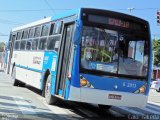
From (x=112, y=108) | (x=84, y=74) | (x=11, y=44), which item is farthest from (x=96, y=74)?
(x=11, y=44)

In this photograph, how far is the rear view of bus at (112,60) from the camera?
38.2 ft

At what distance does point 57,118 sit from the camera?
11.5 m

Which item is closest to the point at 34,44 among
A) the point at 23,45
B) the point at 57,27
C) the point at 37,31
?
the point at 37,31

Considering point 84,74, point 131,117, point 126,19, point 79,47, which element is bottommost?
point 131,117

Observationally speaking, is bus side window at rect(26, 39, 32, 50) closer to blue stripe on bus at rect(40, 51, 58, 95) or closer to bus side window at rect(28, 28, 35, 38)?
bus side window at rect(28, 28, 35, 38)

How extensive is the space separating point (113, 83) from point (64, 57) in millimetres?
2085

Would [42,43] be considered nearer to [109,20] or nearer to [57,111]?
[57,111]

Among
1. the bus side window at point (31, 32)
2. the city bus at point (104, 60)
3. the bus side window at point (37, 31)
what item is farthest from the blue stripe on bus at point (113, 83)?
the bus side window at point (31, 32)

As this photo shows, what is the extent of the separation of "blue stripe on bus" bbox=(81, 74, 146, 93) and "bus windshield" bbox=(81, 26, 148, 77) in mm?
218

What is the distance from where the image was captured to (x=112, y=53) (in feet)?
39.0

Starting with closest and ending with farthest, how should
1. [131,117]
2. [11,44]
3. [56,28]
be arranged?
1. [131,117]
2. [56,28]
3. [11,44]

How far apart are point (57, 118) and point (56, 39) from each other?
3.64 m

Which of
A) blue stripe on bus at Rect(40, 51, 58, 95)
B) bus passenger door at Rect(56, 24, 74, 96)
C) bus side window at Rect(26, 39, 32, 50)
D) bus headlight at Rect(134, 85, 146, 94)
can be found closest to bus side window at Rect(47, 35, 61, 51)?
blue stripe on bus at Rect(40, 51, 58, 95)

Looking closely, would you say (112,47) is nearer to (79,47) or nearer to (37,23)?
(79,47)
